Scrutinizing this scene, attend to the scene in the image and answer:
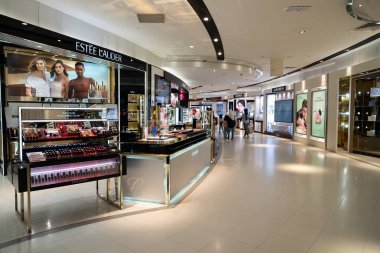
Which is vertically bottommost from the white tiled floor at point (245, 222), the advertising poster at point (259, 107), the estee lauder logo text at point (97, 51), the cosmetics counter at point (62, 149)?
the white tiled floor at point (245, 222)

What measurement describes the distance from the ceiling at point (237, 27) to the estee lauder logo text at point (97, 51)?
63 centimetres

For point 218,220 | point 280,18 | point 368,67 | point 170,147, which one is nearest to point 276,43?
A: point 280,18

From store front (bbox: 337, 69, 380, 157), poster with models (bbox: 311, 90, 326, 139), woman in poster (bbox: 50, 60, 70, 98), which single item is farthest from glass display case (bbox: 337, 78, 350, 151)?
woman in poster (bbox: 50, 60, 70, 98)

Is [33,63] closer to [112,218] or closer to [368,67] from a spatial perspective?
[112,218]

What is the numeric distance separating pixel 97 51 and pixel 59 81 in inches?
45.6

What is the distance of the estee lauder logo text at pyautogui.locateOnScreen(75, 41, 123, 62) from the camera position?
19.2 ft

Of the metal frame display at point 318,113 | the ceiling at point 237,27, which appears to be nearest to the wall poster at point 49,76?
the ceiling at point 237,27

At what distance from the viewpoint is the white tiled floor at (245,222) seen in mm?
2822

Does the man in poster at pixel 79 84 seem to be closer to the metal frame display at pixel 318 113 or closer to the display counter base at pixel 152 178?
the display counter base at pixel 152 178

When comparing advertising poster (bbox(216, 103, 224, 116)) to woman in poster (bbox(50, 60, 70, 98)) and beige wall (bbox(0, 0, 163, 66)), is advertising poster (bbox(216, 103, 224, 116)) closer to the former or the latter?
beige wall (bbox(0, 0, 163, 66))

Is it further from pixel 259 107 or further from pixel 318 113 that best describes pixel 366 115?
pixel 259 107

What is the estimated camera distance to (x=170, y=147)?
4078mm

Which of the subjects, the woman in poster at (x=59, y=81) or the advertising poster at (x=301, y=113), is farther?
the advertising poster at (x=301, y=113)

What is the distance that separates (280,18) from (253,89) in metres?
16.6
